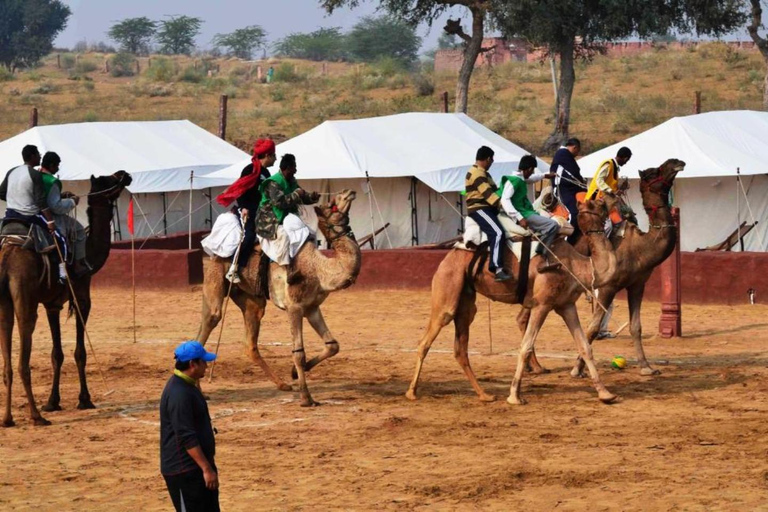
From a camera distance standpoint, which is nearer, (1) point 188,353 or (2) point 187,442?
(2) point 187,442

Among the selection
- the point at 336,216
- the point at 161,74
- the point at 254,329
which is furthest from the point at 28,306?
the point at 161,74

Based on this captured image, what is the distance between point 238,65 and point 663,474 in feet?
266

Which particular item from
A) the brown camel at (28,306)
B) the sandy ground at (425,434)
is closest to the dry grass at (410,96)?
the sandy ground at (425,434)

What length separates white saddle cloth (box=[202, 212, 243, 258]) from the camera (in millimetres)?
13430

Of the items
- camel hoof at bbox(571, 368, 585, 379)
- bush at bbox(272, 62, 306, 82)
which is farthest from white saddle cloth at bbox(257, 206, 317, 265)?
bush at bbox(272, 62, 306, 82)

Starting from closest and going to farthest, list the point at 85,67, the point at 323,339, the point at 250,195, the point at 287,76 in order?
1. the point at 323,339
2. the point at 250,195
3. the point at 287,76
4. the point at 85,67

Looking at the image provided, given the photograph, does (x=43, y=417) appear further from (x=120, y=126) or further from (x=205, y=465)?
(x=120, y=126)

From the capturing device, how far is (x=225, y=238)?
13.5 meters

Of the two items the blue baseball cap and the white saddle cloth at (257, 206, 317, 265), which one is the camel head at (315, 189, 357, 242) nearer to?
the white saddle cloth at (257, 206, 317, 265)

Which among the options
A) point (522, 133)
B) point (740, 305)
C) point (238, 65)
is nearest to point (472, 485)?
point (740, 305)

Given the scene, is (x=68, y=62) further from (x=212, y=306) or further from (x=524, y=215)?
(x=524, y=215)

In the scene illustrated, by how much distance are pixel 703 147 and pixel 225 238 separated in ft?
42.6

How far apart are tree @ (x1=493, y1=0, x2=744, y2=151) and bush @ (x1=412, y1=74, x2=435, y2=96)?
1815cm

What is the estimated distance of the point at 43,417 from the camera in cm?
1262
